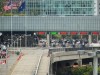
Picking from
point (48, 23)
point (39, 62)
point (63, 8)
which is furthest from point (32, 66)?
point (63, 8)

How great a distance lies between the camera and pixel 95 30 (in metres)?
120

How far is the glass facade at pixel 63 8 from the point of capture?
182m

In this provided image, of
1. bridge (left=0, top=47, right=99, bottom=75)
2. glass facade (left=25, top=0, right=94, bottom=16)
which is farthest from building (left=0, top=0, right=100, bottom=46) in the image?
glass facade (left=25, top=0, right=94, bottom=16)

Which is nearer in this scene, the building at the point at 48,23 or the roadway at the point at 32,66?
the roadway at the point at 32,66

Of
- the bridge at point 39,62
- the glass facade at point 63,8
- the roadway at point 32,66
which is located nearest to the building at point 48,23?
the bridge at point 39,62

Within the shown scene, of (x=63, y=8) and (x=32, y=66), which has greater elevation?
(x=63, y=8)

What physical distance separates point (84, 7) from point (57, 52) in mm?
104163

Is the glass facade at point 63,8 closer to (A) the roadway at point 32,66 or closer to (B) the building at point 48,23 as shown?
(B) the building at point 48,23

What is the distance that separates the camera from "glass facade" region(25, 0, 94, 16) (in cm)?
18177

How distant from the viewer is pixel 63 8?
7210 inches

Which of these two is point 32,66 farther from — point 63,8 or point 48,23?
point 63,8

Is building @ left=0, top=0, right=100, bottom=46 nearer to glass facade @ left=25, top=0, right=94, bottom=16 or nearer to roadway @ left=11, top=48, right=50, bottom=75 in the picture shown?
roadway @ left=11, top=48, right=50, bottom=75

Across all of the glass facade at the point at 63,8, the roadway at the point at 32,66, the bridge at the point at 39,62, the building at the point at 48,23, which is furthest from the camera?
the glass facade at the point at 63,8

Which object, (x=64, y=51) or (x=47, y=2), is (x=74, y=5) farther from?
(x=64, y=51)
